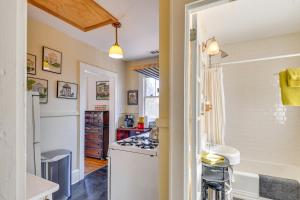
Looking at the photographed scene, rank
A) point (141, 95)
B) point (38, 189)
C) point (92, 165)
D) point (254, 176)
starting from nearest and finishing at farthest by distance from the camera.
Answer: point (38, 189) < point (254, 176) < point (92, 165) < point (141, 95)

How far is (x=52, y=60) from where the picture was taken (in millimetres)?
2623

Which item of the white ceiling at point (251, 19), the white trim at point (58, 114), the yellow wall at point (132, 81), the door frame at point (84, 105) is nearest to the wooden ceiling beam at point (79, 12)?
the door frame at point (84, 105)

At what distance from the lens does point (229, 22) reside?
87.6 inches

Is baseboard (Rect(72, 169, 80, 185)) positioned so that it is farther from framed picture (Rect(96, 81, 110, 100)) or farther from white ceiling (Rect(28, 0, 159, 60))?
white ceiling (Rect(28, 0, 159, 60))

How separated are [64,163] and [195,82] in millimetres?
2270

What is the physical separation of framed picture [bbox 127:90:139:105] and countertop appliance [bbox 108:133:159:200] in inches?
96.6

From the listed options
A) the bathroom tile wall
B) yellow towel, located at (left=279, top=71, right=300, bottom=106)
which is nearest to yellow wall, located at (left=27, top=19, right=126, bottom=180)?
the bathroom tile wall

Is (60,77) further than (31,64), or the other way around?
(60,77)

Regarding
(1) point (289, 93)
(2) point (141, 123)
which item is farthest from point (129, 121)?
(1) point (289, 93)

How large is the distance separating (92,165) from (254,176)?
10.6 feet

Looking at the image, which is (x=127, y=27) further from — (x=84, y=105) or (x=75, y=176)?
(x=75, y=176)

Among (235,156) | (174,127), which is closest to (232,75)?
(235,156)

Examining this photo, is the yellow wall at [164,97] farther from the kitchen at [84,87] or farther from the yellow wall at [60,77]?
the yellow wall at [60,77]

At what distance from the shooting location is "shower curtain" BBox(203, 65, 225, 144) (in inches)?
92.7
